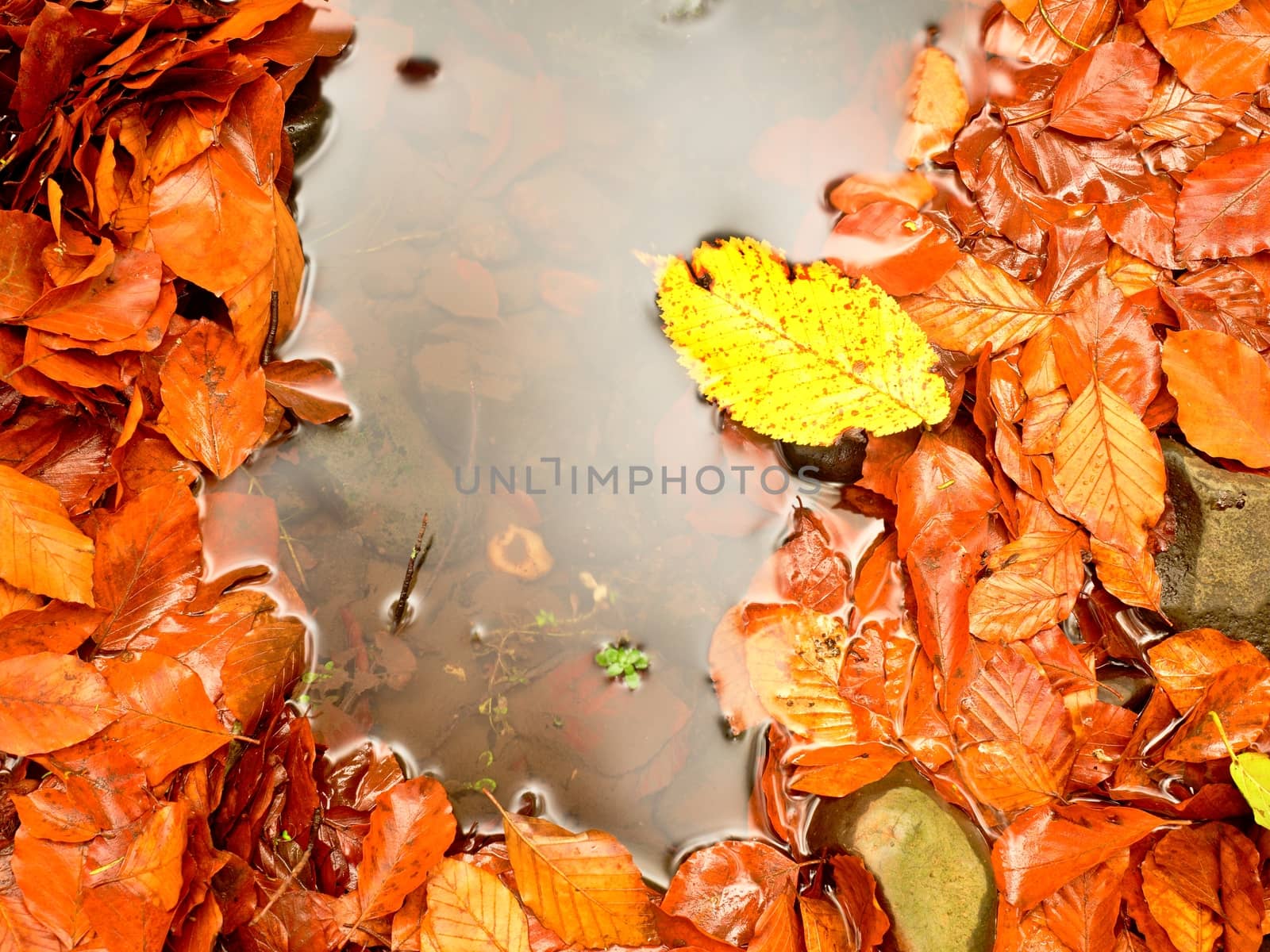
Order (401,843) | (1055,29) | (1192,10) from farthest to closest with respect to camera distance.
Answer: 1. (1055,29)
2. (1192,10)
3. (401,843)

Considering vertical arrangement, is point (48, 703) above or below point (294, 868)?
above

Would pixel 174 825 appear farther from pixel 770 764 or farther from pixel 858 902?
pixel 858 902

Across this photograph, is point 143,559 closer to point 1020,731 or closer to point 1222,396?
point 1020,731

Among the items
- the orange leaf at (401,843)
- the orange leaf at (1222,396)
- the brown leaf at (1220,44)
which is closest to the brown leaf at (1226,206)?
the brown leaf at (1220,44)

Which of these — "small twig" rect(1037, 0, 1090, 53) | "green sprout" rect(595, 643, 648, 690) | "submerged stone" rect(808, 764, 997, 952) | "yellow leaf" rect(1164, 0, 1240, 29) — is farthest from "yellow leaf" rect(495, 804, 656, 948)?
"yellow leaf" rect(1164, 0, 1240, 29)

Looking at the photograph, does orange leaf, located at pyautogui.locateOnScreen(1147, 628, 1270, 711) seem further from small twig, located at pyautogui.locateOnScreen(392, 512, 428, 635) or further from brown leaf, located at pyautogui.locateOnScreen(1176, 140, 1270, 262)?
small twig, located at pyautogui.locateOnScreen(392, 512, 428, 635)

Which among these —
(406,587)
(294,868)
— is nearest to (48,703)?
(294,868)
